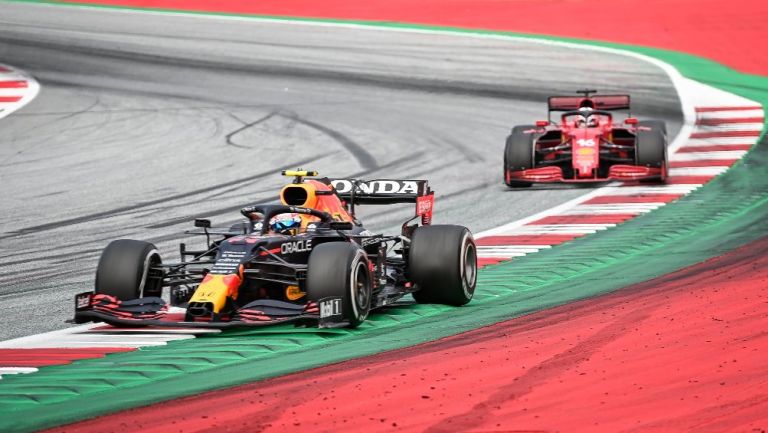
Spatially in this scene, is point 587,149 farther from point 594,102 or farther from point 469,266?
point 469,266

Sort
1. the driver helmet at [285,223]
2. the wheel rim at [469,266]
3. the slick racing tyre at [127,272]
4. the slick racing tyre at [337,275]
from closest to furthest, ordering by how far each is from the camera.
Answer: the slick racing tyre at [337,275] < the slick racing tyre at [127,272] < the driver helmet at [285,223] < the wheel rim at [469,266]

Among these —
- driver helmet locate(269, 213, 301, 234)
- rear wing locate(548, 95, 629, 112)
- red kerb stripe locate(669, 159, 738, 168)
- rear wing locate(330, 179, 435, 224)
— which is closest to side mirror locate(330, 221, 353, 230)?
driver helmet locate(269, 213, 301, 234)

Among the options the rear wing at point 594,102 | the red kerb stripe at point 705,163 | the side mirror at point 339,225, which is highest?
the rear wing at point 594,102

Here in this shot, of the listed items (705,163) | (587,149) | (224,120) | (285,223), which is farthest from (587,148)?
(285,223)

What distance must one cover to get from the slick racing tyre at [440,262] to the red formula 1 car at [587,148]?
31.8 feet

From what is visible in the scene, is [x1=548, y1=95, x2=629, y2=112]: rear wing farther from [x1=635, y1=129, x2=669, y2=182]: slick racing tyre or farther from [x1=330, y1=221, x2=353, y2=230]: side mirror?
[x1=330, y1=221, x2=353, y2=230]: side mirror

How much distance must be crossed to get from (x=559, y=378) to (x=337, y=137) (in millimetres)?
18683

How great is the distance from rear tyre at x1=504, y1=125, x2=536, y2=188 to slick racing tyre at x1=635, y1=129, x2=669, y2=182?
1.72 meters

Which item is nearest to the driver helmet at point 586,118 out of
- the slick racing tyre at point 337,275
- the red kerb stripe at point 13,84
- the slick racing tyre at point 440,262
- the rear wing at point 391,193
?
the rear wing at point 391,193

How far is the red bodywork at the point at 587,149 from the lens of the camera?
75.7 feet

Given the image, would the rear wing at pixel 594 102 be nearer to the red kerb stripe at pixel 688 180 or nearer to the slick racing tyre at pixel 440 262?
the red kerb stripe at pixel 688 180

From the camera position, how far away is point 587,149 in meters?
23.2

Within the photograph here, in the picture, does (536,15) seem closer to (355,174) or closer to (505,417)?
(355,174)

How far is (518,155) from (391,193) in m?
9.15
